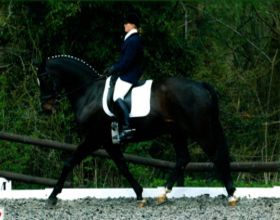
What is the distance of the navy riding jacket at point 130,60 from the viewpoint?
8734 mm

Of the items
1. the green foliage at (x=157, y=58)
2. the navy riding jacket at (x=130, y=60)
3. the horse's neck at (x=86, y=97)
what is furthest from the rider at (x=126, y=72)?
the green foliage at (x=157, y=58)

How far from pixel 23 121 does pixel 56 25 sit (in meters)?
2.05

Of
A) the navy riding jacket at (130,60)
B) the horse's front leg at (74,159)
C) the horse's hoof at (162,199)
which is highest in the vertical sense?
the navy riding jacket at (130,60)

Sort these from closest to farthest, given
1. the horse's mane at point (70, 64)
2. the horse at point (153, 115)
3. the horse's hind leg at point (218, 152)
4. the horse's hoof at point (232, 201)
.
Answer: the horse's hoof at point (232, 201), the horse at point (153, 115), the horse's hind leg at point (218, 152), the horse's mane at point (70, 64)

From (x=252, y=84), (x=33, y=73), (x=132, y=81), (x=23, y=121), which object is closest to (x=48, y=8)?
(x=33, y=73)

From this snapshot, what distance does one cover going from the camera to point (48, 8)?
14.2 meters

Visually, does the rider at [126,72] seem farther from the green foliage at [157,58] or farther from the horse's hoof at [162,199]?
the green foliage at [157,58]

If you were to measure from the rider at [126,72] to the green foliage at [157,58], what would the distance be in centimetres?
387

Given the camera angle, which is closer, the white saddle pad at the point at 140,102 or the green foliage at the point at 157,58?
the white saddle pad at the point at 140,102

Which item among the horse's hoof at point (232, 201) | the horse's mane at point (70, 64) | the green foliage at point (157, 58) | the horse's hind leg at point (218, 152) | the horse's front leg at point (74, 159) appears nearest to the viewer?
the horse's hoof at point (232, 201)

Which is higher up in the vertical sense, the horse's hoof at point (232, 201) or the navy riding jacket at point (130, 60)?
the navy riding jacket at point (130, 60)

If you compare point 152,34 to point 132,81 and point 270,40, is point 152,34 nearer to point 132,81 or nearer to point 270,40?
point 270,40

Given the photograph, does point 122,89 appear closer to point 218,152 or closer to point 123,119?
point 123,119

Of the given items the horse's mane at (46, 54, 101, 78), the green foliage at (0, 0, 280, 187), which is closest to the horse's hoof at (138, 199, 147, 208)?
the horse's mane at (46, 54, 101, 78)
